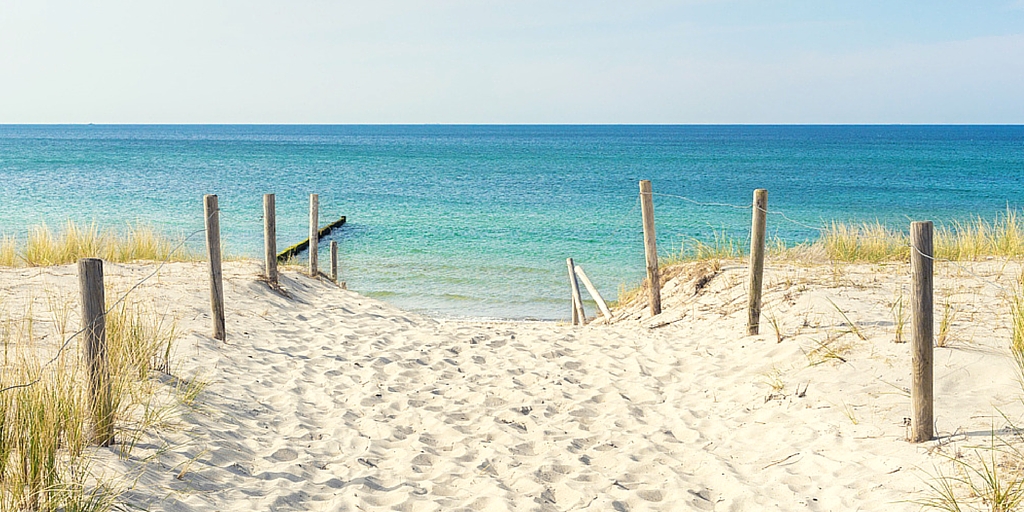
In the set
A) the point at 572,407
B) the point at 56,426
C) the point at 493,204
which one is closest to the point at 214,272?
the point at 56,426

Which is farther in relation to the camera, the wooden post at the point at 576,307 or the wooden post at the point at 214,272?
the wooden post at the point at 576,307

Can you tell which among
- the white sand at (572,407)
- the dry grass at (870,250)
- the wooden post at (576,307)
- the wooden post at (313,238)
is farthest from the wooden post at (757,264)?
the wooden post at (313,238)

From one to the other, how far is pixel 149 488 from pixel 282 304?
227 inches

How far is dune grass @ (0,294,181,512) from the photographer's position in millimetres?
3449

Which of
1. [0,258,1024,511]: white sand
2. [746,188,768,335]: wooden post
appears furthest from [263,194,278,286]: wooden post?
[746,188,768,335]: wooden post

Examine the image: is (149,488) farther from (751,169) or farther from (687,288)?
(751,169)

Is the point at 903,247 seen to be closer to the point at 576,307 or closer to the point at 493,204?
the point at 576,307

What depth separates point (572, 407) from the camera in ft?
21.1

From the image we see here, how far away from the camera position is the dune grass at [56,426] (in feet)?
11.3

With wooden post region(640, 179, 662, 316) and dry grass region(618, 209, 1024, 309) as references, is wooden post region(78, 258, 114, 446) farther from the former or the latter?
dry grass region(618, 209, 1024, 309)

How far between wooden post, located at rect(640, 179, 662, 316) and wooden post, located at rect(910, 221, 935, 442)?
186 inches

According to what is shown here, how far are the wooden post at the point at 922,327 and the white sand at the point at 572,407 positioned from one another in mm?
205

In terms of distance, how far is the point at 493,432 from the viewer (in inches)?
230

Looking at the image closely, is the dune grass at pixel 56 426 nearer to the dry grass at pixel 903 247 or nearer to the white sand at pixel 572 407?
the white sand at pixel 572 407
